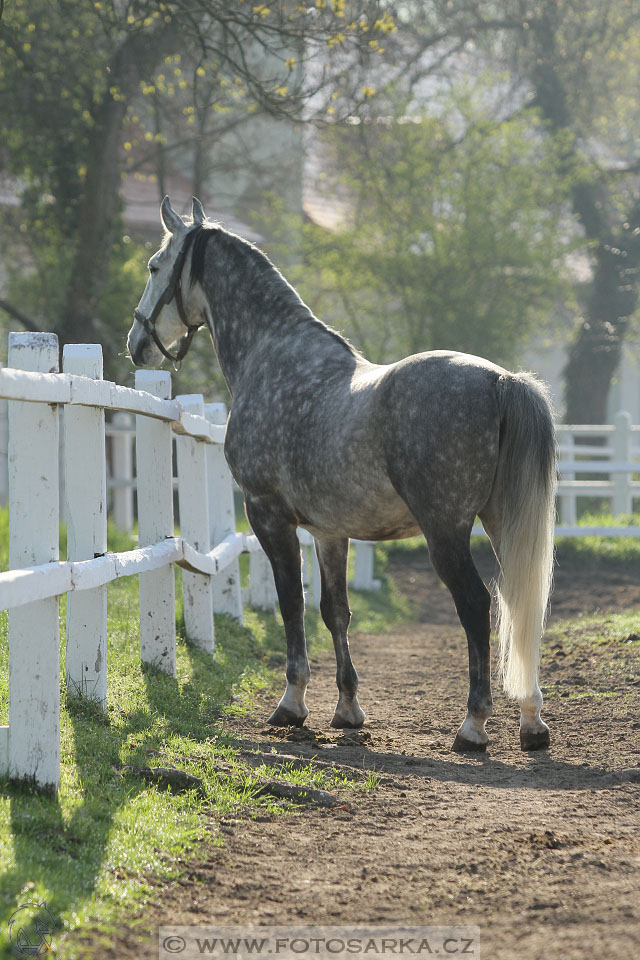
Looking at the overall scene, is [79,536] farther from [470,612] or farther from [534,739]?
[534,739]

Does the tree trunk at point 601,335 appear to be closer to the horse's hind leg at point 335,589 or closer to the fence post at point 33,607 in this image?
the horse's hind leg at point 335,589

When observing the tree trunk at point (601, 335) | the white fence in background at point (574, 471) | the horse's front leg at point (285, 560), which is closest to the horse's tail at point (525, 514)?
the horse's front leg at point (285, 560)

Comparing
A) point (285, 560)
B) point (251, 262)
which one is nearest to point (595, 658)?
point (285, 560)

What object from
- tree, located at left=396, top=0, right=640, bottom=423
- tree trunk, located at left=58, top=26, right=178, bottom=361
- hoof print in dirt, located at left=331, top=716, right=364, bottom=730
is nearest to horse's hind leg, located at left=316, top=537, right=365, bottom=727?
hoof print in dirt, located at left=331, top=716, right=364, bottom=730

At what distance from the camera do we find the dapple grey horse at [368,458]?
14.6 ft

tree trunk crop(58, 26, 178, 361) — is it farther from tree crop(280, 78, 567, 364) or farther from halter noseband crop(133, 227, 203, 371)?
halter noseband crop(133, 227, 203, 371)

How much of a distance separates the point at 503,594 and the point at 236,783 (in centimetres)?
152

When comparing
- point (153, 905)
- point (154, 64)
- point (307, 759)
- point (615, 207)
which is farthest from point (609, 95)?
point (153, 905)

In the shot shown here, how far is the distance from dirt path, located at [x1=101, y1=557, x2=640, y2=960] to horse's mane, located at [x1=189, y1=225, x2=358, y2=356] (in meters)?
2.25

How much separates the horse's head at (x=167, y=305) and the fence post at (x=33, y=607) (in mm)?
2596

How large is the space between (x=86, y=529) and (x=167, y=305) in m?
2.16

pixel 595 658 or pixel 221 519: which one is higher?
pixel 221 519

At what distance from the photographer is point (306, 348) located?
547cm

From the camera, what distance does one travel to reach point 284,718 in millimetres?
5141
